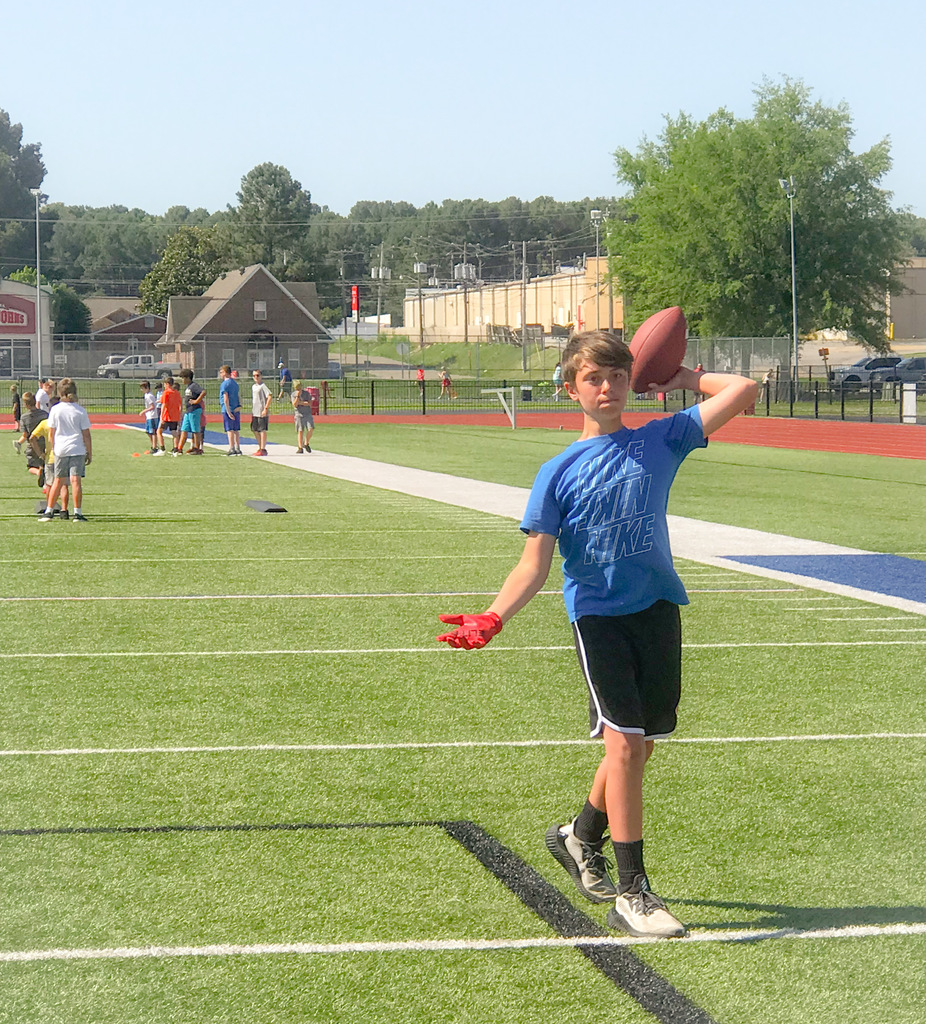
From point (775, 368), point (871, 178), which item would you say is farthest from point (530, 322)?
point (775, 368)

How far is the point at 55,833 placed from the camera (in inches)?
220

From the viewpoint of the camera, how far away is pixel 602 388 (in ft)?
15.1

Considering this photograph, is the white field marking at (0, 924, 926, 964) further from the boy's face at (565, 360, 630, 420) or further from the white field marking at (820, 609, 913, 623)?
the white field marking at (820, 609, 913, 623)

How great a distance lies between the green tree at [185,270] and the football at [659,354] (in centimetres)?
12273

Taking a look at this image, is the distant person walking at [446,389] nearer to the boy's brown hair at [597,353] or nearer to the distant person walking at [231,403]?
the distant person walking at [231,403]

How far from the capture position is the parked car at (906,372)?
64938mm

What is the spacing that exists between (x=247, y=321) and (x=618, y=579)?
10096 centimetres

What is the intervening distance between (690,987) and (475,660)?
5.04m

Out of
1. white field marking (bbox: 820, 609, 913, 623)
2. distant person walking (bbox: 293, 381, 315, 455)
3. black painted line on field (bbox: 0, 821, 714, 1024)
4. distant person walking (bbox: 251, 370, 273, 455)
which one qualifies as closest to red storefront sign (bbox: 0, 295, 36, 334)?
distant person walking (bbox: 251, 370, 273, 455)

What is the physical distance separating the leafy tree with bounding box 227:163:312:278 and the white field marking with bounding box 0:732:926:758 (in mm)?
131126

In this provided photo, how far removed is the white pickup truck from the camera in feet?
296

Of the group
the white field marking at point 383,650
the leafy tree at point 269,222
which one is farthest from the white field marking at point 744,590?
the leafy tree at point 269,222

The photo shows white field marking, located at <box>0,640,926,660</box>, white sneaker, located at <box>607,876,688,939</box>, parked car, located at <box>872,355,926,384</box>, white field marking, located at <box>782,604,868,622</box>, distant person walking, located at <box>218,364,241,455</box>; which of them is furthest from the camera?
parked car, located at <box>872,355,926,384</box>

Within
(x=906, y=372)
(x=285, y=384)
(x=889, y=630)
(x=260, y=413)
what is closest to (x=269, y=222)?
(x=285, y=384)
